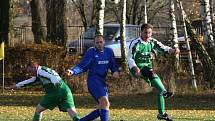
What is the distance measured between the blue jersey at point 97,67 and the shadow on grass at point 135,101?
318 inches

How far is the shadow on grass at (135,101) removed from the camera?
21.7 meters

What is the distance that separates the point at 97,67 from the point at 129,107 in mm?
8372

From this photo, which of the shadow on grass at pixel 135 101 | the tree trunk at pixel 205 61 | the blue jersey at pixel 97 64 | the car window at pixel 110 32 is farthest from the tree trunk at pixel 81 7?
the blue jersey at pixel 97 64

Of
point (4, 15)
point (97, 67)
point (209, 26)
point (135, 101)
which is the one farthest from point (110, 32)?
point (97, 67)

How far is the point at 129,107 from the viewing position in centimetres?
2122

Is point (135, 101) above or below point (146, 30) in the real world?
below

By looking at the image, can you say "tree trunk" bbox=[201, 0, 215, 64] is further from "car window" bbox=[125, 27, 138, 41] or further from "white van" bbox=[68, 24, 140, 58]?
"car window" bbox=[125, 27, 138, 41]

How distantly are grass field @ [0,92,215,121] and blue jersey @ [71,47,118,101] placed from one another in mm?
3039

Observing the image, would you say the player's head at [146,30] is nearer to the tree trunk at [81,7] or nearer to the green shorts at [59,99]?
the green shorts at [59,99]

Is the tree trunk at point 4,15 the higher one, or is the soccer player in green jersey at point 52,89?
the tree trunk at point 4,15

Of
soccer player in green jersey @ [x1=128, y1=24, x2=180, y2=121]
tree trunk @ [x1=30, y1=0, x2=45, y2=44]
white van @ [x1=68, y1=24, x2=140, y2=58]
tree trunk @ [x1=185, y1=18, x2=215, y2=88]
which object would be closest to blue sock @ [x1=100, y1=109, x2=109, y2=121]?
soccer player in green jersey @ [x1=128, y1=24, x2=180, y2=121]

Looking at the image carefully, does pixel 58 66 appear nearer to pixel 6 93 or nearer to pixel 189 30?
pixel 6 93

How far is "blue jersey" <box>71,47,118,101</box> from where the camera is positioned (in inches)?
511

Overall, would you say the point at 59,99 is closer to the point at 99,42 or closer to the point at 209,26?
the point at 99,42
